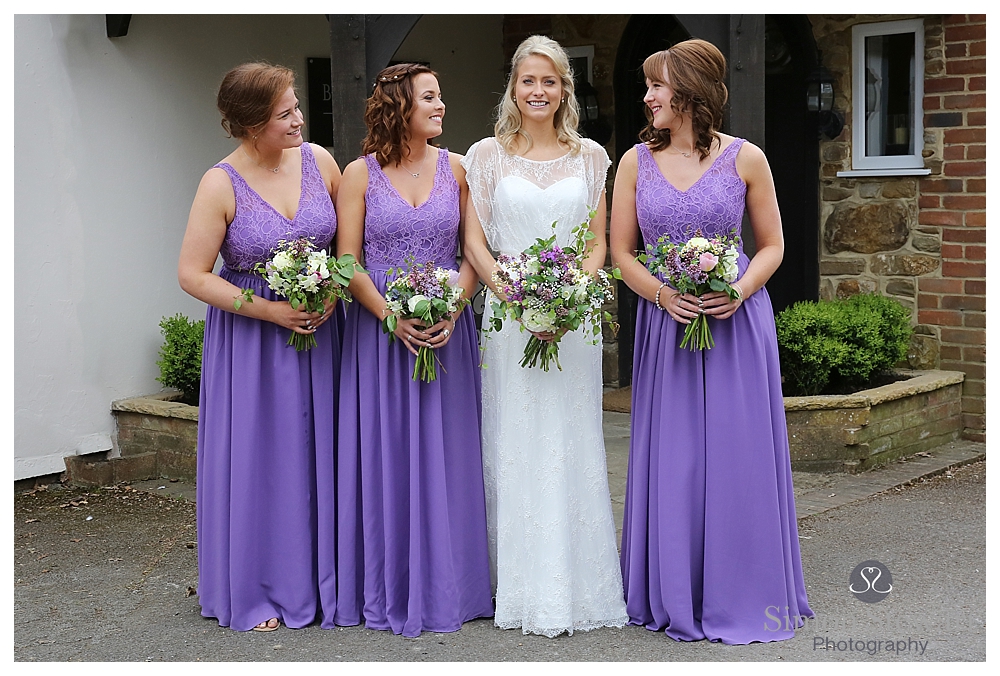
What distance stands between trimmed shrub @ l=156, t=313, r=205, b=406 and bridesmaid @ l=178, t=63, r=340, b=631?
2.72 meters

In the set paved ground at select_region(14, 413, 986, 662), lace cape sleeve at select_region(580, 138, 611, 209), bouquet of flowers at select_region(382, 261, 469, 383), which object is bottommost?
paved ground at select_region(14, 413, 986, 662)

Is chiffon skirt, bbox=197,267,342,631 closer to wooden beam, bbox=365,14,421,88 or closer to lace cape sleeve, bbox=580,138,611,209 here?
lace cape sleeve, bbox=580,138,611,209

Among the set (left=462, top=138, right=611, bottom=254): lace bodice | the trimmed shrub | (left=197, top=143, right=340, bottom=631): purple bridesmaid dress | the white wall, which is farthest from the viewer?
the trimmed shrub

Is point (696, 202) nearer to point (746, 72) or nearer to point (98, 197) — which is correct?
point (746, 72)

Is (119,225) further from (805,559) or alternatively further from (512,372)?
(805,559)

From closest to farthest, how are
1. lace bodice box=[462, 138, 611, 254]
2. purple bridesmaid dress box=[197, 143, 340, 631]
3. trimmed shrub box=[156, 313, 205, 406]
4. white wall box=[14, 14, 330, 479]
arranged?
1. lace bodice box=[462, 138, 611, 254]
2. purple bridesmaid dress box=[197, 143, 340, 631]
3. white wall box=[14, 14, 330, 479]
4. trimmed shrub box=[156, 313, 205, 406]

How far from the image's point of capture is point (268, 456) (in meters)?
4.30

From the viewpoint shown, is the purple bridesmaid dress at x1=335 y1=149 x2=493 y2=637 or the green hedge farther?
the green hedge

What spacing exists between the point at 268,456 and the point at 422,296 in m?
0.89

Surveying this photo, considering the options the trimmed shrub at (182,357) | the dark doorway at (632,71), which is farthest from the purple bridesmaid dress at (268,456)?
the dark doorway at (632,71)

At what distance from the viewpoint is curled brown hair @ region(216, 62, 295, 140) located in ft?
13.3

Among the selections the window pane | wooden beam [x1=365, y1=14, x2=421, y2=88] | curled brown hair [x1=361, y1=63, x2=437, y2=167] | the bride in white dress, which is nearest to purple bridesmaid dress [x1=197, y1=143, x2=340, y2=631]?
curled brown hair [x1=361, y1=63, x2=437, y2=167]

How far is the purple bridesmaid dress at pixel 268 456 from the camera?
4246 mm

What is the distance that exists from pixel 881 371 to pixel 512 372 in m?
4.03
